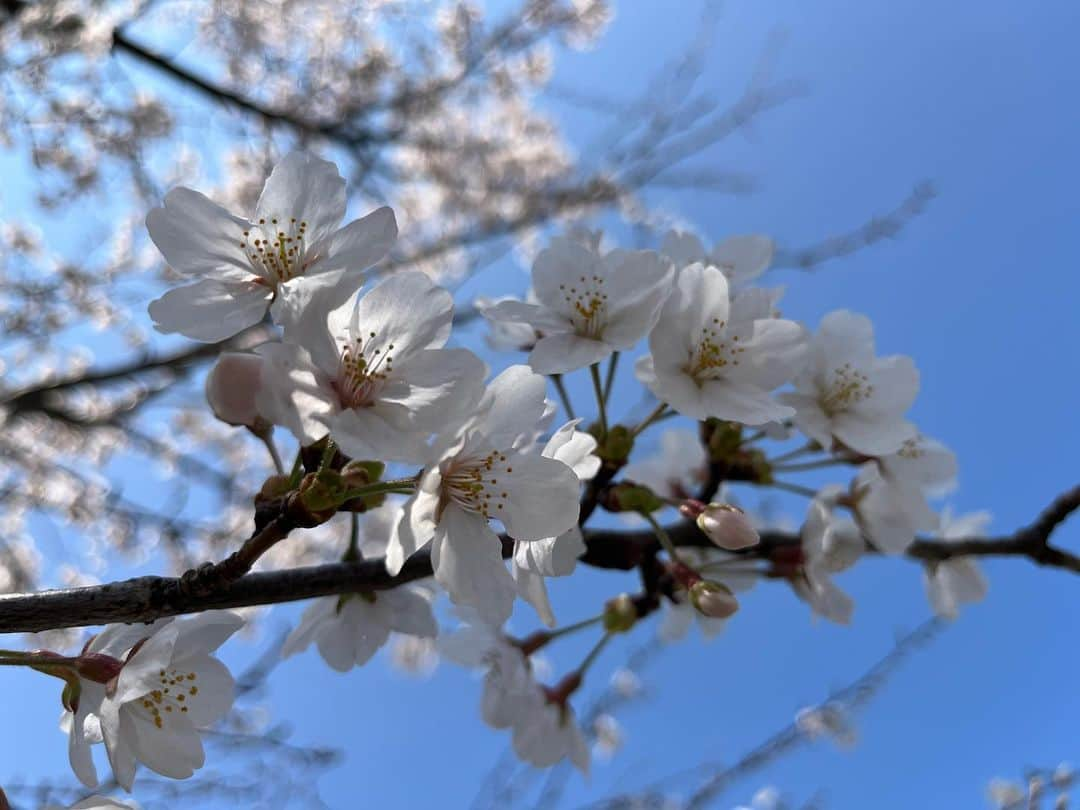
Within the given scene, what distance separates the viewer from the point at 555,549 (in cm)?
127

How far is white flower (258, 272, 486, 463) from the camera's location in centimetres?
92

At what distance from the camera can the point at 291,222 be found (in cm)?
121

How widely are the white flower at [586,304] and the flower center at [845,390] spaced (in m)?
0.55

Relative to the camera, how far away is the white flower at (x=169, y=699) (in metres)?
1.06

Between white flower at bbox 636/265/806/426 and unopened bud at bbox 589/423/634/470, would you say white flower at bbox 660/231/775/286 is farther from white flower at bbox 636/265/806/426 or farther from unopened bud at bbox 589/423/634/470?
unopened bud at bbox 589/423/634/470

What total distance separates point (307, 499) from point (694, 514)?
2.54ft

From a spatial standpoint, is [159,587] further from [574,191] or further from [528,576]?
[574,191]

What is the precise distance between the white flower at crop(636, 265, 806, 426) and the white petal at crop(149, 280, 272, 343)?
70 centimetres

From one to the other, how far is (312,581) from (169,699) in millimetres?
296

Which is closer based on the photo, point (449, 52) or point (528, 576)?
point (528, 576)

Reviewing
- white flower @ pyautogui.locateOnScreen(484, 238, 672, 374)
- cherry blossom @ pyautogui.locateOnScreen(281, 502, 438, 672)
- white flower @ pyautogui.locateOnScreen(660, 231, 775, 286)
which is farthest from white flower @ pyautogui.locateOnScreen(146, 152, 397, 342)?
white flower @ pyautogui.locateOnScreen(660, 231, 775, 286)

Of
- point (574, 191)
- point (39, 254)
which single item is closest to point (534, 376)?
point (574, 191)

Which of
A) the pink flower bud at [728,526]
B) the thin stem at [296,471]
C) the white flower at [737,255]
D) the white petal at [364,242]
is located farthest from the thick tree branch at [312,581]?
the white flower at [737,255]

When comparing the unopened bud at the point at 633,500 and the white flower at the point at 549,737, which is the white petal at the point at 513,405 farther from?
the white flower at the point at 549,737
